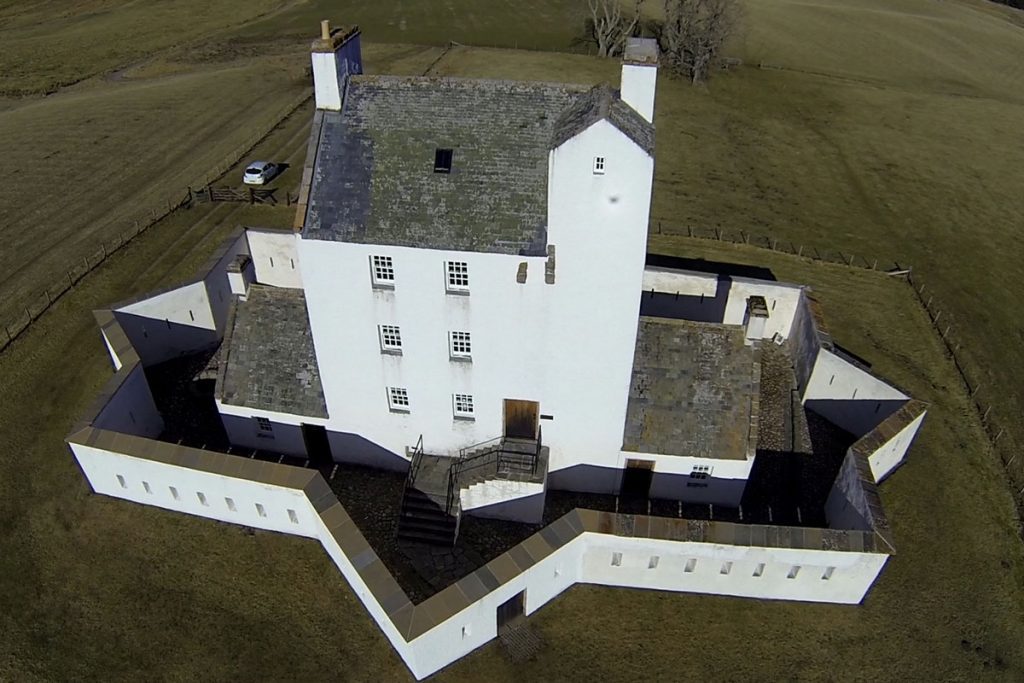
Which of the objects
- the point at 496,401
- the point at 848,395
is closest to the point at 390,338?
the point at 496,401

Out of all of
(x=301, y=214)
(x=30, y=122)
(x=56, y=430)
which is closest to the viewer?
(x=301, y=214)

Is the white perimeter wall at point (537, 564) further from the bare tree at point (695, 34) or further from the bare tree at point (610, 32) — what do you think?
the bare tree at point (610, 32)

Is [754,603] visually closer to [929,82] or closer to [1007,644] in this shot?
[1007,644]

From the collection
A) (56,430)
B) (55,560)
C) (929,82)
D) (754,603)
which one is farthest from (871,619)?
(929,82)

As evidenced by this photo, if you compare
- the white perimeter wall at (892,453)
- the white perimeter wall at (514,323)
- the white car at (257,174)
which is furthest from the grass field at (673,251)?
the white perimeter wall at (514,323)

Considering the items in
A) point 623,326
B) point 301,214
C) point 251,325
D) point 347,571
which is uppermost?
point 301,214

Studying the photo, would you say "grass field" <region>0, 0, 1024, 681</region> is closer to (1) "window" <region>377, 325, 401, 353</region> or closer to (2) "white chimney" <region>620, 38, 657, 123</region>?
(1) "window" <region>377, 325, 401, 353</region>

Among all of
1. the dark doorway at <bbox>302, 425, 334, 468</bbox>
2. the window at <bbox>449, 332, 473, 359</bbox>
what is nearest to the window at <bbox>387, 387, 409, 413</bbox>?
the window at <bbox>449, 332, 473, 359</bbox>

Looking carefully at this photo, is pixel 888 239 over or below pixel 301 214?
below
